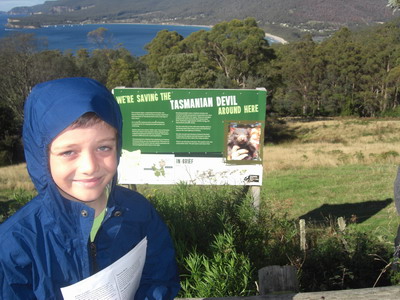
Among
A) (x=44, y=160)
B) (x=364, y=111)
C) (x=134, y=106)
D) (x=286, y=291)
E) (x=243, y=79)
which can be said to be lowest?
(x=364, y=111)

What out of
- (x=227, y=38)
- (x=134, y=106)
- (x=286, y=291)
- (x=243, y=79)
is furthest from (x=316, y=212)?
(x=227, y=38)

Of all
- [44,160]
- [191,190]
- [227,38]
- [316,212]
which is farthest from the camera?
[227,38]

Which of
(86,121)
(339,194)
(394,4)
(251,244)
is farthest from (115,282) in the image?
(339,194)

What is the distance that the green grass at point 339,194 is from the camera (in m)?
6.75

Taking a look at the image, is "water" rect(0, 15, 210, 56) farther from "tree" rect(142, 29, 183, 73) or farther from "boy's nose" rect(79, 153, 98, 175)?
"boy's nose" rect(79, 153, 98, 175)

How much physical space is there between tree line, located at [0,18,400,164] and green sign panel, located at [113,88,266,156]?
18685 millimetres

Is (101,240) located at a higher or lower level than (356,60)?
higher

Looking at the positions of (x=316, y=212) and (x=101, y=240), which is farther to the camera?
(x=316, y=212)

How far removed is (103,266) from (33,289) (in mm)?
238

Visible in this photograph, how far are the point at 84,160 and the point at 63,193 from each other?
148 mm

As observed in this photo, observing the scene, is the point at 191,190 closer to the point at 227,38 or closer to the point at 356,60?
the point at 227,38

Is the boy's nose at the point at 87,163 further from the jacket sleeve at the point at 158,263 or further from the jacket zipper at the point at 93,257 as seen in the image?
the jacket sleeve at the point at 158,263

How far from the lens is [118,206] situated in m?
1.53

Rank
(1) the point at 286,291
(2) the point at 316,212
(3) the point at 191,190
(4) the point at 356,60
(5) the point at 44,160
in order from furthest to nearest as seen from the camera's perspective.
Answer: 1. (4) the point at 356,60
2. (2) the point at 316,212
3. (3) the point at 191,190
4. (1) the point at 286,291
5. (5) the point at 44,160
